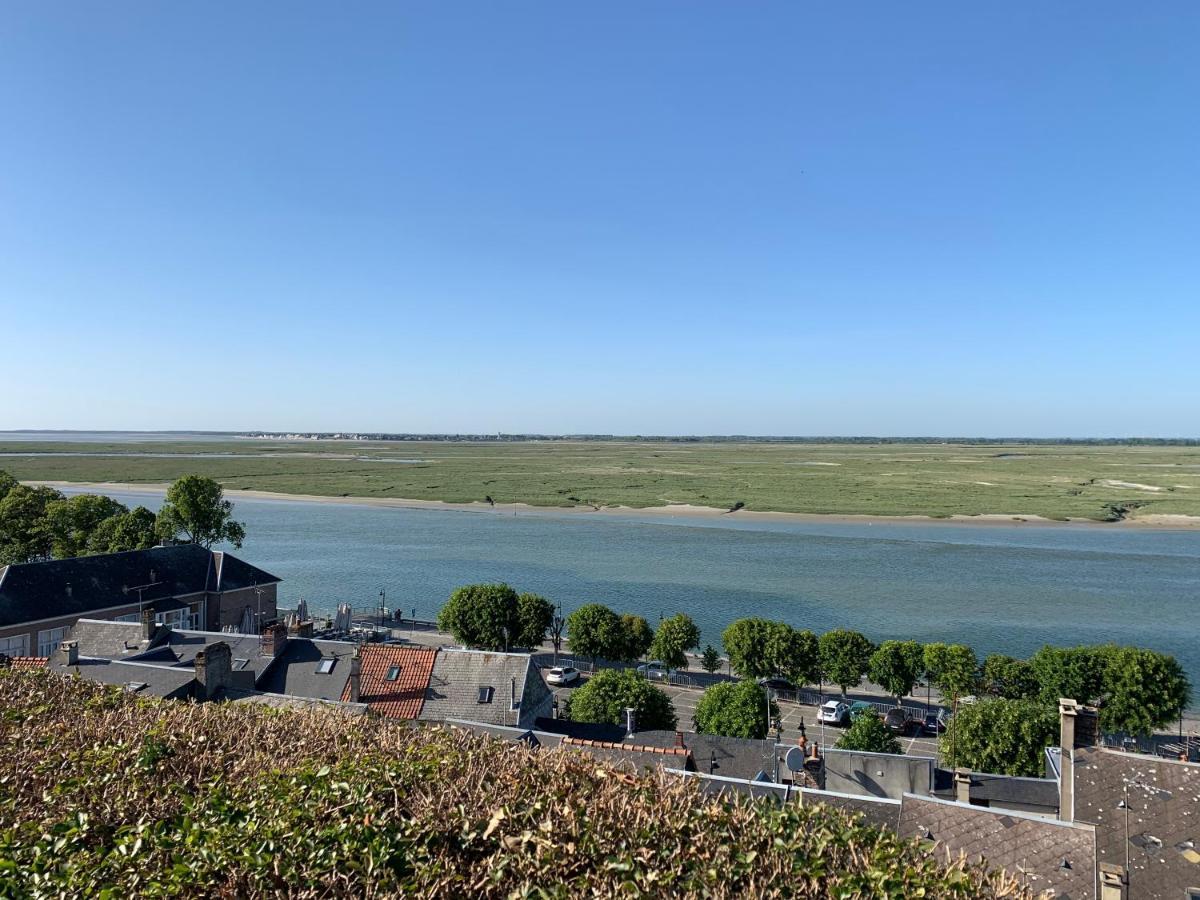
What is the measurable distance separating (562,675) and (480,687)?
49.5 feet

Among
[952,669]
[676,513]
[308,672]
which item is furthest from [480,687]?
[676,513]

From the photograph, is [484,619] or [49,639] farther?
[484,619]

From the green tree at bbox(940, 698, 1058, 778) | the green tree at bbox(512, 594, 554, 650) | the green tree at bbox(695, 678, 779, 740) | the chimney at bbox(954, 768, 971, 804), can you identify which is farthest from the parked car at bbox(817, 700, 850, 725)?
the chimney at bbox(954, 768, 971, 804)

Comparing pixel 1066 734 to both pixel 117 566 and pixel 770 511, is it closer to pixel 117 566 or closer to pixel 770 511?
pixel 117 566

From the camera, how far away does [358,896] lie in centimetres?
554

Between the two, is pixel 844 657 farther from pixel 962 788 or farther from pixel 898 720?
pixel 962 788

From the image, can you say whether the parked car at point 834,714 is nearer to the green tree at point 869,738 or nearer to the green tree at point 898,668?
the green tree at point 898,668

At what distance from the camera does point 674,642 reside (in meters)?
38.1

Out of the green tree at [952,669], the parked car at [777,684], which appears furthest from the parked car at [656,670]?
the green tree at [952,669]

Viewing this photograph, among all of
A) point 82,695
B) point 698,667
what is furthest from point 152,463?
point 82,695

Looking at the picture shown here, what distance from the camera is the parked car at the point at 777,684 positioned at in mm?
37003

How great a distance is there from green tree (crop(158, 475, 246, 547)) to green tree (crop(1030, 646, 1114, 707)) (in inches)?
2090

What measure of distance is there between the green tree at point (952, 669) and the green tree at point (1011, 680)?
2.29 ft

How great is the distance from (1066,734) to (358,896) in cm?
1462
